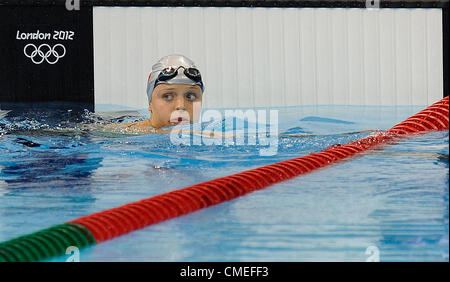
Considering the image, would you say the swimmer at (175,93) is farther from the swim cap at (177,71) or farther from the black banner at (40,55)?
the black banner at (40,55)

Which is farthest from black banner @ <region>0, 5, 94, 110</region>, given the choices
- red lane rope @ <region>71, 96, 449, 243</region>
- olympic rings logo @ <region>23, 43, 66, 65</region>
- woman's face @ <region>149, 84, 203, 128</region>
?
red lane rope @ <region>71, 96, 449, 243</region>

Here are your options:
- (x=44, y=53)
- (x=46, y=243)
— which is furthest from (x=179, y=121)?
(x=46, y=243)

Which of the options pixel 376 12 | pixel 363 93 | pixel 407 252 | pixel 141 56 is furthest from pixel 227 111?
pixel 407 252

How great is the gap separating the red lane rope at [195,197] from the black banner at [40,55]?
372 centimetres

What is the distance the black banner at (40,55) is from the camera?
734 centimetres

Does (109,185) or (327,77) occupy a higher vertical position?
(327,77)

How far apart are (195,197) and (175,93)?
113 inches

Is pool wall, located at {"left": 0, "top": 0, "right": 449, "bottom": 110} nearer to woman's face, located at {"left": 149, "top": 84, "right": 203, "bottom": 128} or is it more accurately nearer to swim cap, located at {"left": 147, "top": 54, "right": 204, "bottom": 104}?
swim cap, located at {"left": 147, "top": 54, "right": 204, "bottom": 104}

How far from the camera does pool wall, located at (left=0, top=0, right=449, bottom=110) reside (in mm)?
7367

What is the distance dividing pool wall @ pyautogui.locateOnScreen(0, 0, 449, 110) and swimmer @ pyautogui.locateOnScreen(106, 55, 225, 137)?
1557 millimetres

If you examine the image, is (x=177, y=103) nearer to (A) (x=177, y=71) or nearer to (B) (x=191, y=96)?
(B) (x=191, y=96)
